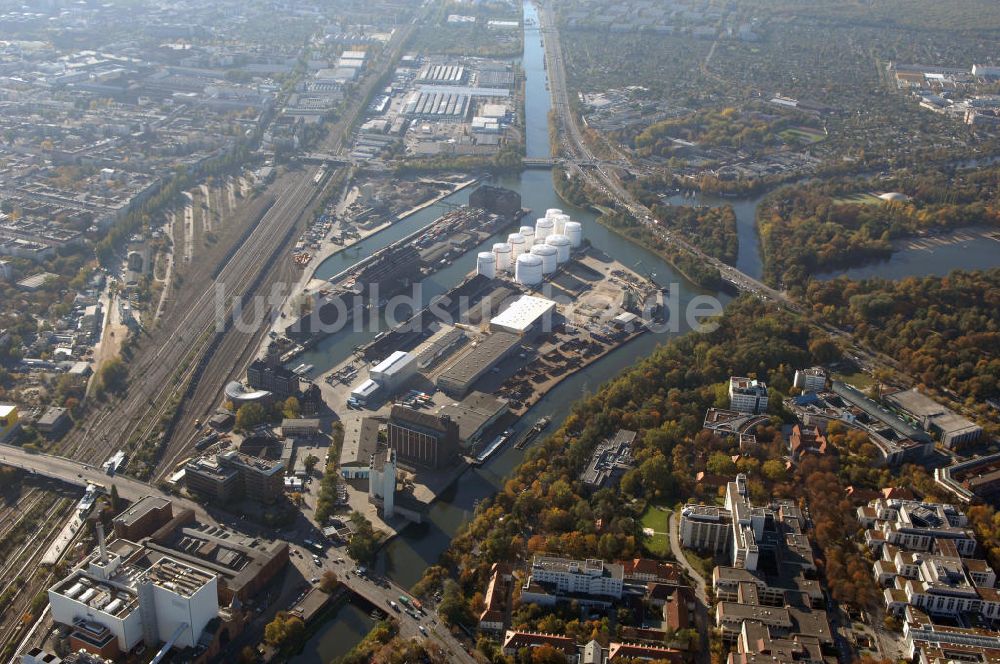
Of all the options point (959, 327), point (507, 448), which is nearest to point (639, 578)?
point (507, 448)

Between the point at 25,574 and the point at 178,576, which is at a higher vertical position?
the point at 178,576

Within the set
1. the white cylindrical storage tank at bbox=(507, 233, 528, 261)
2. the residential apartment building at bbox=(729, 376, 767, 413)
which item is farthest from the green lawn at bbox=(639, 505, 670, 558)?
the white cylindrical storage tank at bbox=(507, 233, 528, 261)

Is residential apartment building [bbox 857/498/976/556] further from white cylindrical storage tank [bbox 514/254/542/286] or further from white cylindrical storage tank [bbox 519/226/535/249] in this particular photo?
white cylindrical storage tank [bbox 519/226/535/249]

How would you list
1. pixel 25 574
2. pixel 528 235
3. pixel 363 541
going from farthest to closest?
pixel 528 235 < pixel 363 541 < pixel 25 574

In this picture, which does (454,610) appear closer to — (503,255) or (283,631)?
(283,631)

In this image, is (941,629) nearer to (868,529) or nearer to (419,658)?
(868,529)

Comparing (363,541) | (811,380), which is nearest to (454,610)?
(363,541)

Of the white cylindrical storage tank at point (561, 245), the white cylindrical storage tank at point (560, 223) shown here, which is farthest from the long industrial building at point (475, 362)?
the white cylindrical storage tank at point (560, 223)

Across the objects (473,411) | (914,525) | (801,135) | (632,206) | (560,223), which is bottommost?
(801,135)
